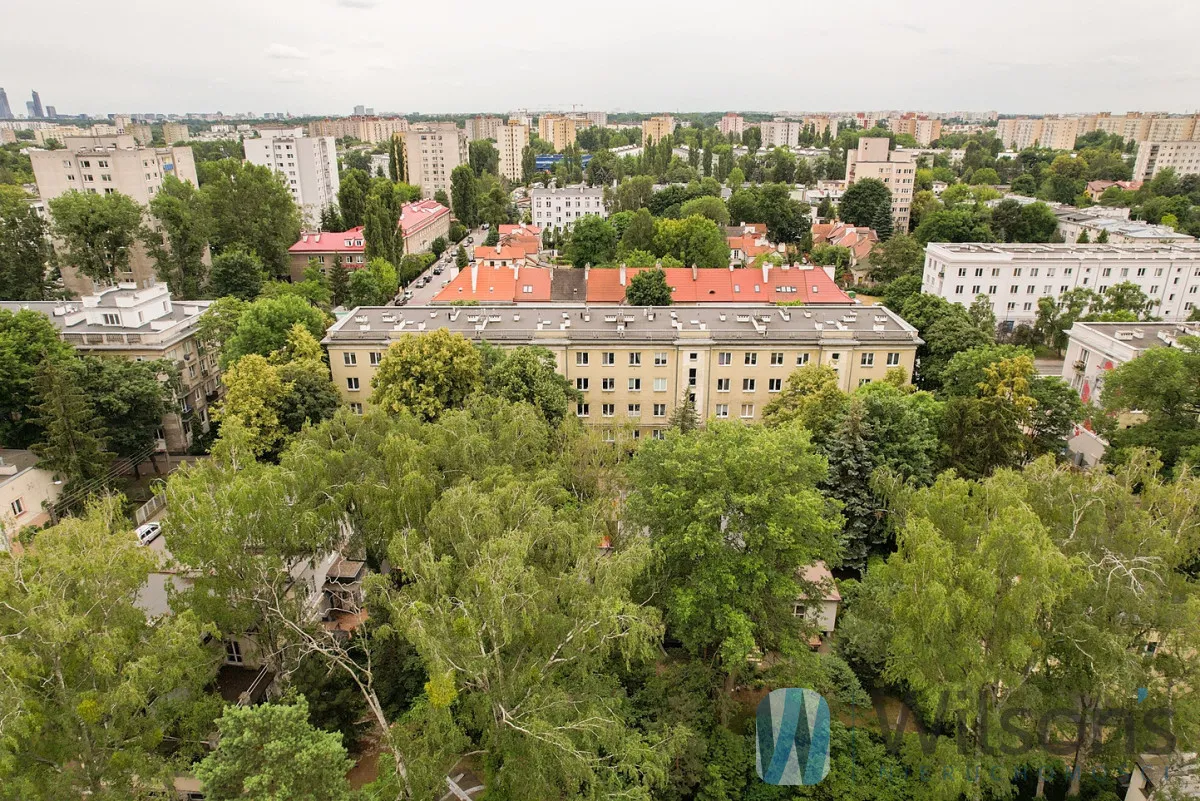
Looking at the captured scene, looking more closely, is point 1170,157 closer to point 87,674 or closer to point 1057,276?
point 1057,276

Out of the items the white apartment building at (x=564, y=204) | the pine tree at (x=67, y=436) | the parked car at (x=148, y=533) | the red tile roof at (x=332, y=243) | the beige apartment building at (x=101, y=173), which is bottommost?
the parked car at (x=148, y=533)

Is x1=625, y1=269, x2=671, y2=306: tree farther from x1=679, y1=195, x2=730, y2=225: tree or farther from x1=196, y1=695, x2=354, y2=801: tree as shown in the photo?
x1=196, y1=695, x2=354, y2=801: tree

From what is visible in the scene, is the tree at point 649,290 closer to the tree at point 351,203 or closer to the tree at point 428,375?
the tree at point 428,375

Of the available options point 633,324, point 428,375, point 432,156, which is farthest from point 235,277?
point 432,156

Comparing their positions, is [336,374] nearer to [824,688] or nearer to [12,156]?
[824,688]

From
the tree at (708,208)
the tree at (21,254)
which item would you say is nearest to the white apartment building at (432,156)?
the tree at (708,208)

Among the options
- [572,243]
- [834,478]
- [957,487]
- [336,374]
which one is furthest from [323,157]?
[957,487]
